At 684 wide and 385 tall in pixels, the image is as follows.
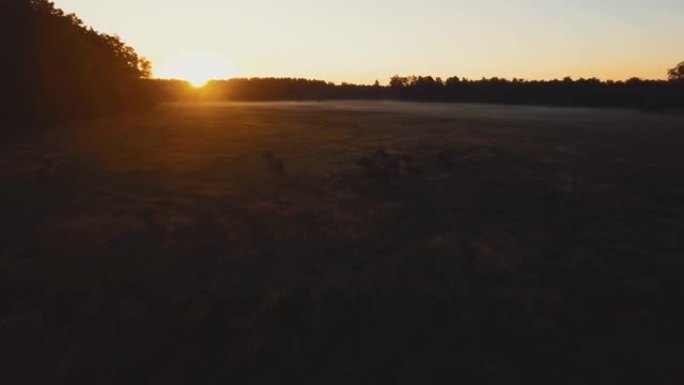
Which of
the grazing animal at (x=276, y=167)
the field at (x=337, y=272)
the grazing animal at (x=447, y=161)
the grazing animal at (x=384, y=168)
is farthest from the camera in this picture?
the grazing animal at (x=447, y=161)

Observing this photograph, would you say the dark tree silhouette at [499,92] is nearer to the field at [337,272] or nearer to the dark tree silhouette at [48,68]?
the dark tree silhouette at [48,68]

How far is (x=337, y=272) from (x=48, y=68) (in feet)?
160

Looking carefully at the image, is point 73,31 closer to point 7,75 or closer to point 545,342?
point 7,75

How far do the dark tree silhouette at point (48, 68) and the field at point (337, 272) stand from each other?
785 inches

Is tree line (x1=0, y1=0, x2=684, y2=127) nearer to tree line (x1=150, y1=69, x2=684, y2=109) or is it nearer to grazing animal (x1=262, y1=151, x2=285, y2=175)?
tree line (x1=150, y1=69, x2=684, y2=109)

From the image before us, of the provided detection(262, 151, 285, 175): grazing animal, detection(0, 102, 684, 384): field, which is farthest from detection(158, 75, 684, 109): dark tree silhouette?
detection(0, 102, 684, 384): field

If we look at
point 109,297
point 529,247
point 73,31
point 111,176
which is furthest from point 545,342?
point 73,31

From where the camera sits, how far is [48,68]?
5594 centimetres

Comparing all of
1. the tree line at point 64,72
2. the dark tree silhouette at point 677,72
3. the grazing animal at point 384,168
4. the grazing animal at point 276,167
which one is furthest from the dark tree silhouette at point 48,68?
the dark tree silhouette at point 677,72

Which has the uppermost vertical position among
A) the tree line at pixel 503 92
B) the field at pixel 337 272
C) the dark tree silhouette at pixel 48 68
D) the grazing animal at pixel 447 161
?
the dark tree silhouette at pixel 48 68

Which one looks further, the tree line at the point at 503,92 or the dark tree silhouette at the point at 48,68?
the tree line at the point at 503,92

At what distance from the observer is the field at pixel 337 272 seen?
1412cm

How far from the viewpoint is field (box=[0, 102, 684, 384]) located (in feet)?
46.3

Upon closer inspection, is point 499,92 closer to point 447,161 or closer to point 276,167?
point 447,161
